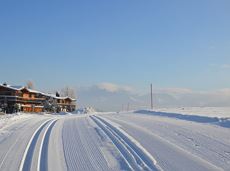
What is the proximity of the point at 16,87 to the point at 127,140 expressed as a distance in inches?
3185

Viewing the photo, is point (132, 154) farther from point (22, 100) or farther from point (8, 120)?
point (22, 100)

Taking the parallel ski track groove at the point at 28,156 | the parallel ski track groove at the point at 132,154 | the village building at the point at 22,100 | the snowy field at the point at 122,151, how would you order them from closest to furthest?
the parallel ski track groove at the point at 132,154 < the snowy field at the point at 122,151 < the parallel ski track groove at the point at 28,156 < the village building at the point at 22,100

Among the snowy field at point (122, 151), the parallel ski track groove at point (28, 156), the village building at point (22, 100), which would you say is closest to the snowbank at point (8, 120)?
the snowy field at point (122, 151)

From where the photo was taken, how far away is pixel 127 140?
48.0 feet

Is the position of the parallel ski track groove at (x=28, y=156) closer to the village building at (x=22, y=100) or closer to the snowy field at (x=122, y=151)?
the snowy field at (x=122, y=151)

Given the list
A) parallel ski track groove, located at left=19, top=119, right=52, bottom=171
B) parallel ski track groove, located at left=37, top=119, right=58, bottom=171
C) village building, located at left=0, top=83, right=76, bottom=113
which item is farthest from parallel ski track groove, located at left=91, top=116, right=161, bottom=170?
village building, located at left=0, top=83, right=76, bottom=113

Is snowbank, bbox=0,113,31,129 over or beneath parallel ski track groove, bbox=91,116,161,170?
over

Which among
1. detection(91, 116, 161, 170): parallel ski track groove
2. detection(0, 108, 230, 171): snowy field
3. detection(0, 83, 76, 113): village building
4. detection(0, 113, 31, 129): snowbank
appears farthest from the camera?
detection(0, 83, 76, 113): village building

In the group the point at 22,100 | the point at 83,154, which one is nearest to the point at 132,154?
the point at 83,154

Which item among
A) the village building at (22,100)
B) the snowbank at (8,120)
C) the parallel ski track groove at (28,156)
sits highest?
the village building at (22,100)

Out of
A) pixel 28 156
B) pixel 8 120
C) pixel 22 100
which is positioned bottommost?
pixel 28 156

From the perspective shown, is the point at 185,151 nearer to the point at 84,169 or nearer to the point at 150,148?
the point at 150,148

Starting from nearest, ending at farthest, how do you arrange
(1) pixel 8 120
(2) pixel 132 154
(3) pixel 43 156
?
1. (2) pixel 132 154
2. (3) pixel 43 156
3. (1) pixel 8 120

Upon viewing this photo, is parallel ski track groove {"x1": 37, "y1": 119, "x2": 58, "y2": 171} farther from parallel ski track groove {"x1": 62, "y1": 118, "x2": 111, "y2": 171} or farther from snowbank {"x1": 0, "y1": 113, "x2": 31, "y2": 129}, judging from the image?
snowbank {"x1": 0, "y1": 113, "x2": 31, "y2": 129}
